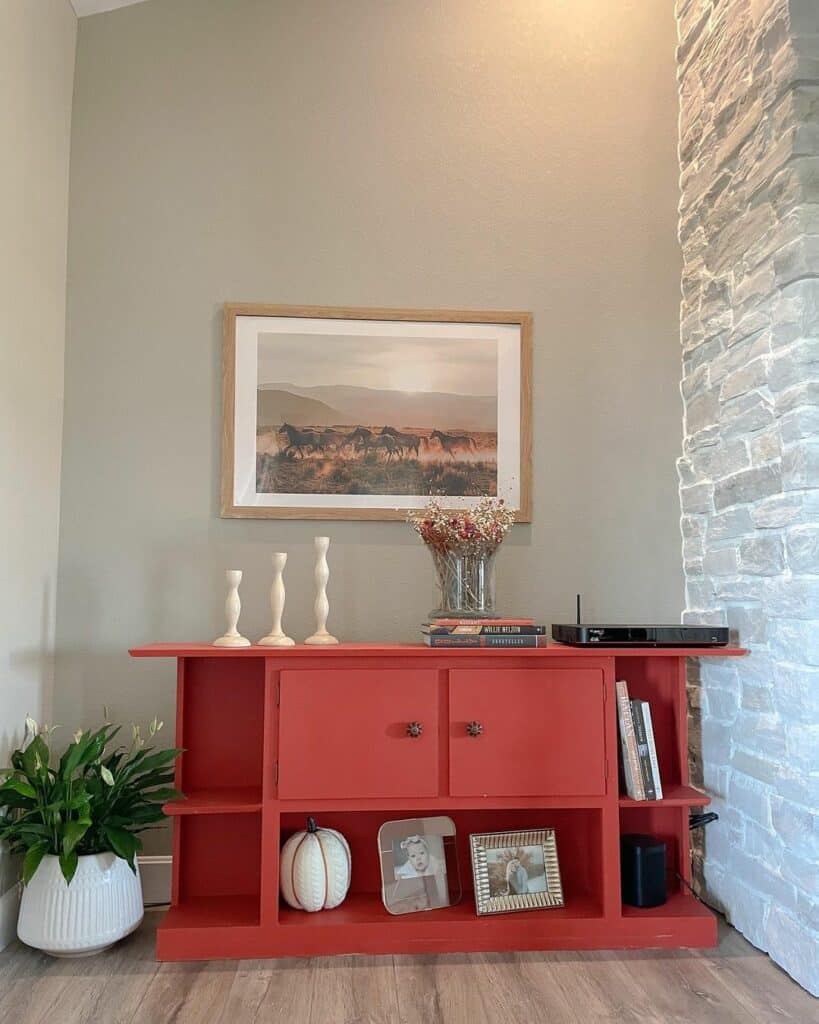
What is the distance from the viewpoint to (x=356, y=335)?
2949 millimetres

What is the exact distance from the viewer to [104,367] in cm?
288

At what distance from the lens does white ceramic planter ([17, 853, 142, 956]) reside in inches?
88.6

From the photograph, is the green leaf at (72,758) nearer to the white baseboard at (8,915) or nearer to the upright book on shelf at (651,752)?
the white baseboard at (8,915)

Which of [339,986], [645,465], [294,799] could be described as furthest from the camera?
[645,465]

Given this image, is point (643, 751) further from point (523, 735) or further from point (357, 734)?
point (357, 734)

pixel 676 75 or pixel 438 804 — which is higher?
pixel 676 75

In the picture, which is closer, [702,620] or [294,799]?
[294,799]

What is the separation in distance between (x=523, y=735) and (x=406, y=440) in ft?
3.41

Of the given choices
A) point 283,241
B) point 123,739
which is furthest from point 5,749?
point 283,241

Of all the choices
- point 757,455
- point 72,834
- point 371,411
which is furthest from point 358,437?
point 72,834

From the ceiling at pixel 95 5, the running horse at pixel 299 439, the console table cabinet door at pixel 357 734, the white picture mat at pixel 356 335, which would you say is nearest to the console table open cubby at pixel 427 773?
the console table cabinet door at pixel 357 734

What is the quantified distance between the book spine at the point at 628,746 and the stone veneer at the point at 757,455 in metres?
0.30

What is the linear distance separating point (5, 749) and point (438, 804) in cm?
120

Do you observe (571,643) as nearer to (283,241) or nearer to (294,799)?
(294,799)
